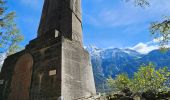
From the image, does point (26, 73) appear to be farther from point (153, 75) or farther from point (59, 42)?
point (153, 75)

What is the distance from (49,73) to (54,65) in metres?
0.45

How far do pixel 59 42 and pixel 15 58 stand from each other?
3.46 metres

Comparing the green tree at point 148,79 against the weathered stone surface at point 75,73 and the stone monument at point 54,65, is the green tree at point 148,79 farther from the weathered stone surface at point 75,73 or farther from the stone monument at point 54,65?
the stone monument at point 54,65

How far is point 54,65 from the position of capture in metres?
10.2

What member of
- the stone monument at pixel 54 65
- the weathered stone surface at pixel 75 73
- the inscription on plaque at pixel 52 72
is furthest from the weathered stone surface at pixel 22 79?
the weathered stone surface at pixel 75 73

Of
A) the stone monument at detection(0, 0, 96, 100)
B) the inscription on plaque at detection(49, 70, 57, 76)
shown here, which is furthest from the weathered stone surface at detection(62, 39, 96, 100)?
the inscription on plaque at detection(49, 70, 57, 76)

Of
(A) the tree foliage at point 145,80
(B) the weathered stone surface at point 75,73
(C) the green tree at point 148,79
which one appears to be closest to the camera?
(B) the weathered stone surface at point 75,73

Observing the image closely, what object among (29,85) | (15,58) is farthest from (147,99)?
(15,58)

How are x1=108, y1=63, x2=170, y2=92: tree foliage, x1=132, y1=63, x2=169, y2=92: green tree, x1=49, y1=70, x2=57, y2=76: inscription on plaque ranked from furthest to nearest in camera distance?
x1=132, y1=63, x2=169, y2=92: green tree < x1=108, y1=63, x2=170, y2=92: tree foliage < x1=49, y1=70, x2=57, y2=76: inscription on plaque

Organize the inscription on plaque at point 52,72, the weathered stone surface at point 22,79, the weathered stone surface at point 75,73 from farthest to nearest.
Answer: the weathered stone surface at point 22,79
the inscription on plaque at point 52,72
the weathered stone surface at point 75,73

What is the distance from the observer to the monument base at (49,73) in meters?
9.73

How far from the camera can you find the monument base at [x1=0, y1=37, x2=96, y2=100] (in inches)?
383

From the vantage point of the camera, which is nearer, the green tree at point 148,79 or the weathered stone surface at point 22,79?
the weathered stone surface at point 22,79

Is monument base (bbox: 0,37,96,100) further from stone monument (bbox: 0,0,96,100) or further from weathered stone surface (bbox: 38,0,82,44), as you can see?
weathered stone surface (bbox: 38,0,82,44)
